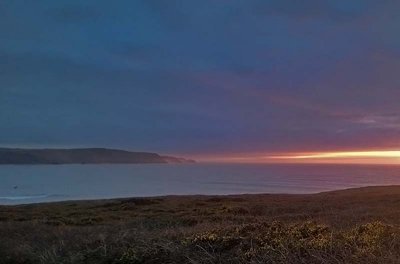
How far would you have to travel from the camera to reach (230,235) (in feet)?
27.7

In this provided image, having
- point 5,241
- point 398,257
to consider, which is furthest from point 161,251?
point 5,241

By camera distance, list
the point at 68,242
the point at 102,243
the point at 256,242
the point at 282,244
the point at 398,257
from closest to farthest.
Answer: the point at 398,257 → the point at 282,244 → the point at 256,242 → the point at 102,243 → the point at 68,242

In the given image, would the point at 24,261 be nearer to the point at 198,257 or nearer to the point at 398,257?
the point at 198,257

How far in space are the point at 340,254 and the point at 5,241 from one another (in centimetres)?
809

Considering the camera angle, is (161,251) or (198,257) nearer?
(198,257)

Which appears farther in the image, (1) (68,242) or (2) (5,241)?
(2) (5,241)

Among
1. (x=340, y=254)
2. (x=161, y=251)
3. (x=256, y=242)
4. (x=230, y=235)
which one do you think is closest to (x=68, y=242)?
(x=161, y=251)

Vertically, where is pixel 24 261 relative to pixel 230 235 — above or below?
below

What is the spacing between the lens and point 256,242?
7848mm

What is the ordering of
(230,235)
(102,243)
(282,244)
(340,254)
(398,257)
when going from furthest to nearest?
(102,243) → (230,235) → (282,244) → (340,254) → (398,257)

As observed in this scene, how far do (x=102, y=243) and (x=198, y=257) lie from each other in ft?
8.55

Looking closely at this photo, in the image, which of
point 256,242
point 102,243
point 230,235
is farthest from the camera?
point 102,243

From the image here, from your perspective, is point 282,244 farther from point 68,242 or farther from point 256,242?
point 68,242

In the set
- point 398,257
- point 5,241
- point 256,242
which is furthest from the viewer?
point 5,241
